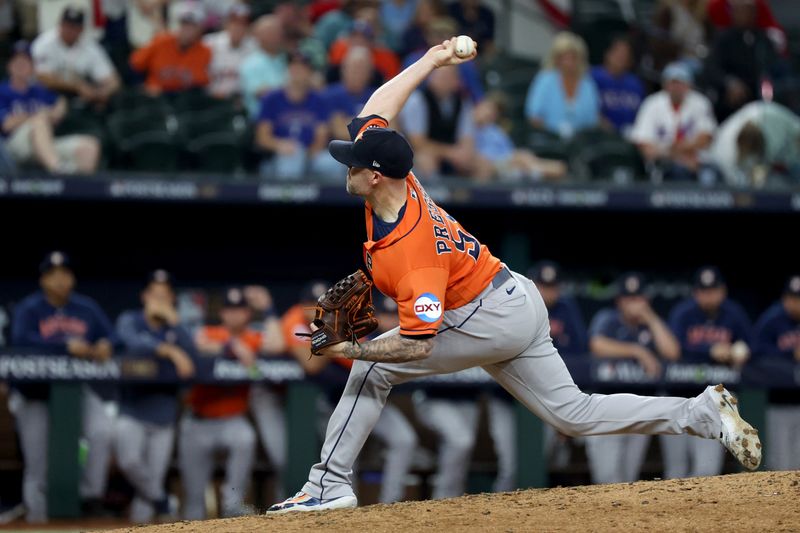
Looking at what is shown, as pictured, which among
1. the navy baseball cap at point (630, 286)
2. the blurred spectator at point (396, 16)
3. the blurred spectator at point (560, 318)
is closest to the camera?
the blurred spectator at point (560, 318)

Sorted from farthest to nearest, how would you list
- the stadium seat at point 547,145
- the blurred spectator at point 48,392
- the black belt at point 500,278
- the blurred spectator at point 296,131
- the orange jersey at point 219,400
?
the stadium seat at point 547,145
the blurred spectator at point 296,131
the orange jersey at point 219,400
the blurred spectator at point 48,392
the black belt at point 500,278

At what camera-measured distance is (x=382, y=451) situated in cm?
908

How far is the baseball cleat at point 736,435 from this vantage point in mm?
5297

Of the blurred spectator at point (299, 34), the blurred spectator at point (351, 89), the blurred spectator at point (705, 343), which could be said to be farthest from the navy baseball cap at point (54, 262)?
the blurred spectator at point (705, 343)

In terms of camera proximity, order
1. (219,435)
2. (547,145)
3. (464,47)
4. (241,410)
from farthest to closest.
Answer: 1. (547,145)
2. (241,410)
3. (219,435)
4. (464,47)

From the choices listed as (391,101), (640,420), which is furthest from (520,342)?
(391,101)

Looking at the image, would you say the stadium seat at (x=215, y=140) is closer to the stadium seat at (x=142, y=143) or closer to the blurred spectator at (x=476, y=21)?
the stadium seat at (x=142, y=143)

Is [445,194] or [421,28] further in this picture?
[421,28]

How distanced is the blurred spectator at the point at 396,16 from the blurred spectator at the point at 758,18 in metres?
2.77

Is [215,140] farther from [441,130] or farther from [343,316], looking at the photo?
[343,316]

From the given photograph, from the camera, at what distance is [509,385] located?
5477 mm

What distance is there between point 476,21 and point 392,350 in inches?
291

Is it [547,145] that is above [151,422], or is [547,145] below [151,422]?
above

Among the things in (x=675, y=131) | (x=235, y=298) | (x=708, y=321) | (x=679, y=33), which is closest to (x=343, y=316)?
(x=235, y=298)
